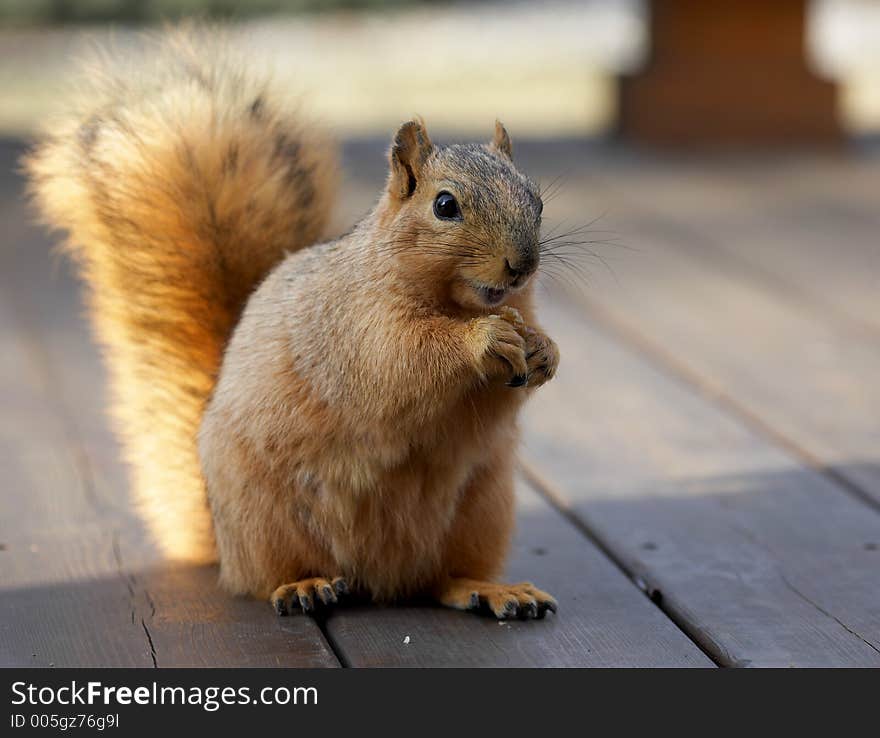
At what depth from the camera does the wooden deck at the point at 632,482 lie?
1934 mm

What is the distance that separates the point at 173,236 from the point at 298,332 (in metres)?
0.41

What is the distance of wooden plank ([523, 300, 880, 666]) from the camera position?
6.50 ft

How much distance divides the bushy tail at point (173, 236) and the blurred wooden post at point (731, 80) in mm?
2974

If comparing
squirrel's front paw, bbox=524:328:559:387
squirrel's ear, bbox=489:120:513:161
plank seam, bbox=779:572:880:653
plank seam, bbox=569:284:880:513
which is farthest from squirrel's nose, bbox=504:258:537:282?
plank seam, bbox=569:284:880:513

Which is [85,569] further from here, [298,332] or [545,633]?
[545,633]

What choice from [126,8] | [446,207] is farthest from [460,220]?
[126,8]

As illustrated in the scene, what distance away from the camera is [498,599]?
6.57 feet

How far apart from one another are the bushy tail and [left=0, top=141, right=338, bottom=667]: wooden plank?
0.10 metres

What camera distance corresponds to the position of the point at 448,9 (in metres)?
9.02

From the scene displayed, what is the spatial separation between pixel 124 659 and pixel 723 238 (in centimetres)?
269

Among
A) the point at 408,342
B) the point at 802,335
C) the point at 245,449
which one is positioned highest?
the point at 408,342

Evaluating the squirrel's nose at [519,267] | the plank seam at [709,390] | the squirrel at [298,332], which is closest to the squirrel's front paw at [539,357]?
the squirrel at [298,332]
